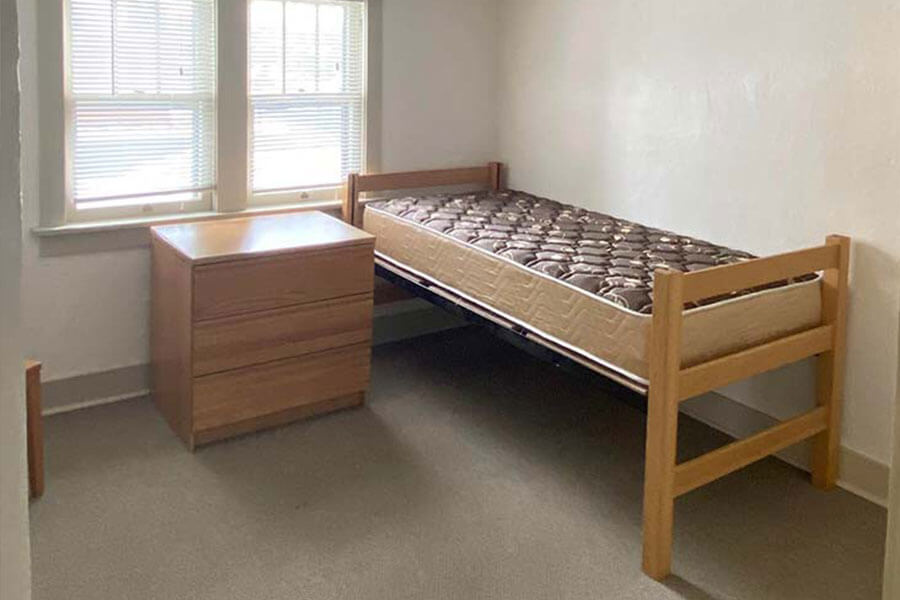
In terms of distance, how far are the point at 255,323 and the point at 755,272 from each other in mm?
1666

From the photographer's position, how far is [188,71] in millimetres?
3586

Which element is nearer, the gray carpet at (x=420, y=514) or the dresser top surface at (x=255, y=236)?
the gray carpet at (x=420, y=514)

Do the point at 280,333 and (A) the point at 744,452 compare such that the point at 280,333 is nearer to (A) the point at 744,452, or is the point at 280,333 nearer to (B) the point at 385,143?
(B) the point at 385,143

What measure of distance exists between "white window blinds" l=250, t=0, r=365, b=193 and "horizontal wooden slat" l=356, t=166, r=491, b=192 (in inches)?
4.9

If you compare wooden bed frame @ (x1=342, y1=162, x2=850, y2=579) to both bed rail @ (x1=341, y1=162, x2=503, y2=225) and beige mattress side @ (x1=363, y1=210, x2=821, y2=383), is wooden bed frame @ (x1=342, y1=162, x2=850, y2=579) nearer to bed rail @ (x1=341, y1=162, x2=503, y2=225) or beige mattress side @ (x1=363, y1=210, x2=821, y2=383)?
beige mattress side @ (x1=363, y1=210, x2=821, y2=383)

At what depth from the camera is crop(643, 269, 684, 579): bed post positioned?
7.81 feet

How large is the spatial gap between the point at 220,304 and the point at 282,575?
1.04 metres

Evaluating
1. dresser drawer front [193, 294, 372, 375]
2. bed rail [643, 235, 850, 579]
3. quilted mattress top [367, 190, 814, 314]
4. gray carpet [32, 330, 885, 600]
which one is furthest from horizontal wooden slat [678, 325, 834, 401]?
dresser drawer front [193, 294, 372, 375]

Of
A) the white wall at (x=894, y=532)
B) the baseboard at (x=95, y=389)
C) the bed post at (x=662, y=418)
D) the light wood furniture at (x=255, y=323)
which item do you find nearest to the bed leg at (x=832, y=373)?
the bed post at (x=662, y=418)

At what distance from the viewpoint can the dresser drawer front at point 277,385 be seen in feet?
10.5

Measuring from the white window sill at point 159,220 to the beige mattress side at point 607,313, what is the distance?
2.68 feet

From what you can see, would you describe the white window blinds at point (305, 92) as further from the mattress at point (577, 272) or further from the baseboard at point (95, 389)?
the baseboard at point (95, 389)

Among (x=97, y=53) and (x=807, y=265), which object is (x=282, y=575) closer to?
(x=807, y=265)

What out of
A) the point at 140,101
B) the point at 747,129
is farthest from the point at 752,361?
the point at 140,101
